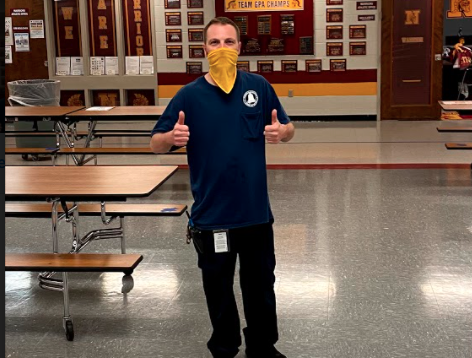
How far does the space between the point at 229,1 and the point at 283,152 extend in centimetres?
344

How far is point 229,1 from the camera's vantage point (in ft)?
36.9

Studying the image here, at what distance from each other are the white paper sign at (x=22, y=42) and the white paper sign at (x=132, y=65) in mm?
1711

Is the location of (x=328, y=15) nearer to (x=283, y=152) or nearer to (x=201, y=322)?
(x=283, y=152)

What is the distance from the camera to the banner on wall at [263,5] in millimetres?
11105

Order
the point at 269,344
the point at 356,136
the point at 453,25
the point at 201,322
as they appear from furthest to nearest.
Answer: the point at 453,25 < the point at 356,136 < the point at 201,322 < the point at 269,344

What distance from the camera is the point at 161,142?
2.92 m

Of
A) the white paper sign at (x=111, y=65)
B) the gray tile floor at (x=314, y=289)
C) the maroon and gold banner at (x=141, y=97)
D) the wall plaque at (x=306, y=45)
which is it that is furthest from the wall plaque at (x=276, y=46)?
the gray tile floor at (x=314, y=289)

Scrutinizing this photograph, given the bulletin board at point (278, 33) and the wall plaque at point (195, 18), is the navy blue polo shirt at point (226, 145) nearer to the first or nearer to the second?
the bulletin board at point (278, 33)

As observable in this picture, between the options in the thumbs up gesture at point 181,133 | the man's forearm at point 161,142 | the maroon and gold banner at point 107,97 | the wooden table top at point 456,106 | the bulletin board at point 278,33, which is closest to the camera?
the thumbs up gesture at point 181,133

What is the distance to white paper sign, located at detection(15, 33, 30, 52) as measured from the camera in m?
11.9

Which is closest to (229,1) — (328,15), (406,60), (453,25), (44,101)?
(328,15)

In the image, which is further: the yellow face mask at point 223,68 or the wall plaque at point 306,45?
the wall plaque at point 306,45

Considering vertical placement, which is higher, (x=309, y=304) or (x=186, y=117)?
(x=186, y=117)

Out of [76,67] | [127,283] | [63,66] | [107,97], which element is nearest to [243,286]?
[127,283]
